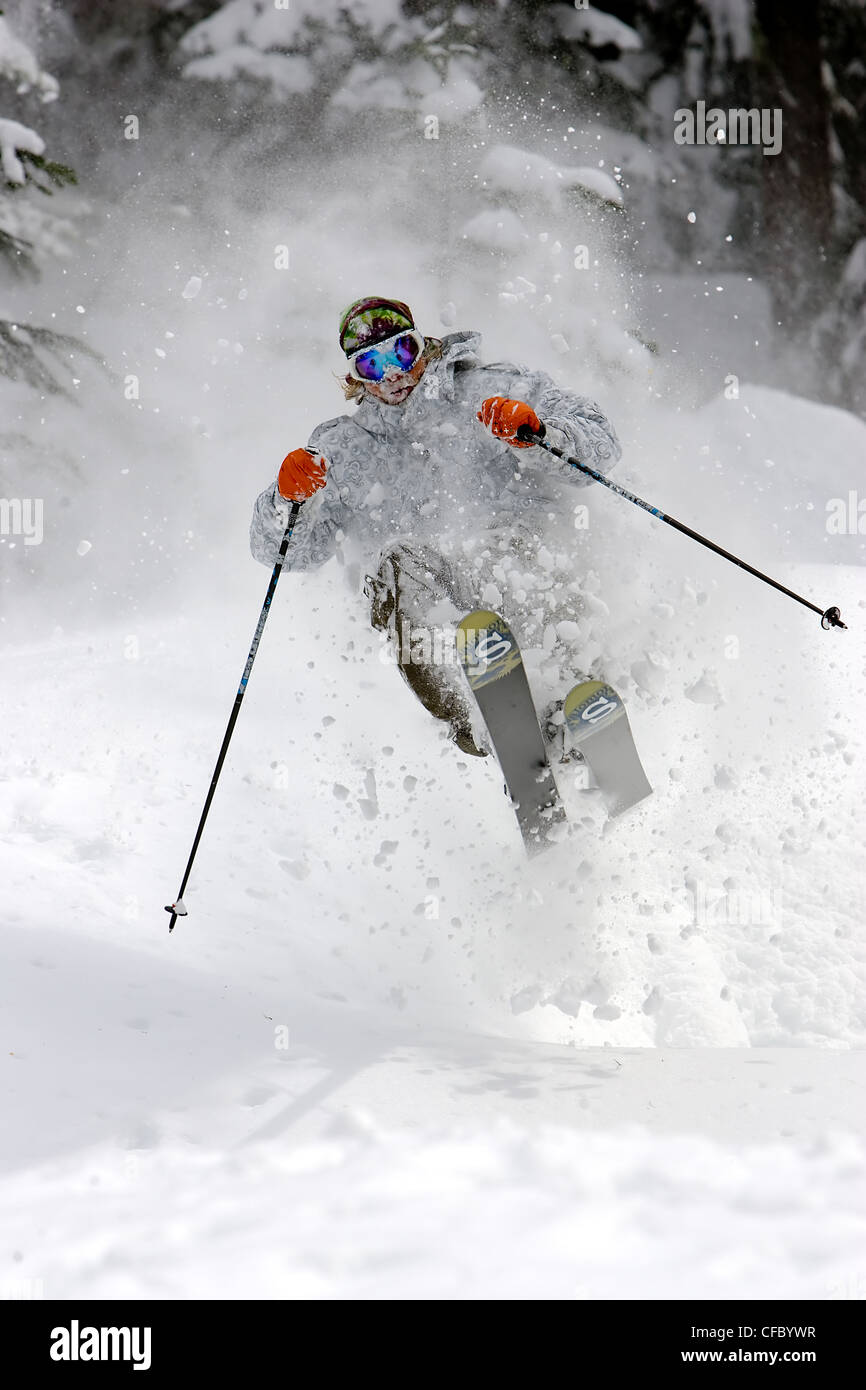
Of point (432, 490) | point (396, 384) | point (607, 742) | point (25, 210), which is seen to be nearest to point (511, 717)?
point (607, 742)

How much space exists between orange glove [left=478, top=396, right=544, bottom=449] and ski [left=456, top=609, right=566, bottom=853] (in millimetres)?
533

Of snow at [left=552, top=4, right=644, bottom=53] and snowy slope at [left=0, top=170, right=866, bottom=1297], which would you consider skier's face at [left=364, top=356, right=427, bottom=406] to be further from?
snow at [left=552, top=4, right=644, bottom=53]

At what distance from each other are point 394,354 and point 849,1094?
232cm

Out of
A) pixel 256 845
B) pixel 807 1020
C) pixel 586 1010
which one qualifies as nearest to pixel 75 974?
pixel 256 845

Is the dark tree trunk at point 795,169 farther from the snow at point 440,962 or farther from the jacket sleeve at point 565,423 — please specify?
the jacket sleeve at point 565,423

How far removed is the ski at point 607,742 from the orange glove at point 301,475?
1.05 m

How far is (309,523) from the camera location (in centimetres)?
319

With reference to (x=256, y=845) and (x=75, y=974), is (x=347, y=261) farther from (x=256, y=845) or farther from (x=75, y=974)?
(x=75, y=974)

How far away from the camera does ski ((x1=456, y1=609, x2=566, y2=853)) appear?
2.96 m

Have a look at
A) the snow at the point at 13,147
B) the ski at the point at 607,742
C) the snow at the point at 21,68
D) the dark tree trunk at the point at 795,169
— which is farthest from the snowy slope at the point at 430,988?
the dark tree trunk at the point at 795,169

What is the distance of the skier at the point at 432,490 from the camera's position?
309 cm

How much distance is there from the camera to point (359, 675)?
188 inches

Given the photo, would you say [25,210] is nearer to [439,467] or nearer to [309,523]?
[309,523]

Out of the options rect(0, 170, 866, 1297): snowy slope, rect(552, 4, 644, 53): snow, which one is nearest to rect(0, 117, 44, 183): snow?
rect(0, 170, 866, 1297): snowy slope
